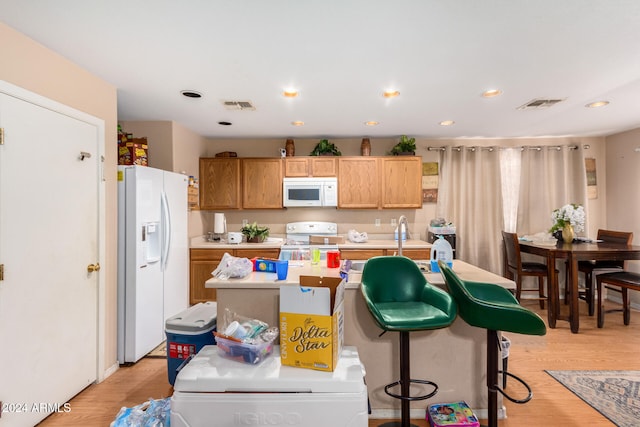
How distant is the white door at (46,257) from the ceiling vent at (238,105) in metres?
1.20

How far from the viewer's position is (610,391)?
8.02 ft

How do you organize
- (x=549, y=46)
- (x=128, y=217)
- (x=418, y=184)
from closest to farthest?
(x=549, y=46) → (x=128, y=217) → (x=418, y=184)

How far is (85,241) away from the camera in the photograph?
2.46m

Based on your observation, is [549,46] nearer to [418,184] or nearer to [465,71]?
[465,71]

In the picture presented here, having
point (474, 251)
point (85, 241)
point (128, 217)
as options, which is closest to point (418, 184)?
point (474, 251)

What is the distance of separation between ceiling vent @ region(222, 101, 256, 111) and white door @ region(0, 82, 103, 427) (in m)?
1.20

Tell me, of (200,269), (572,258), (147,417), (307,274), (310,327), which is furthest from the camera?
(200,269)

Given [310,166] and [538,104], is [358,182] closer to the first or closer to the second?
[310,166]

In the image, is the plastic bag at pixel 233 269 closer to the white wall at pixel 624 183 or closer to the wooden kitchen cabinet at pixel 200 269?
the wooden kitchen cabinet at pixel 200 269

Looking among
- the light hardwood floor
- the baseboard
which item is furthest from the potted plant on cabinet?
→ the baseboard

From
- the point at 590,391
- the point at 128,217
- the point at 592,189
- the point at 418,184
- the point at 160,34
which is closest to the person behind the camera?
the point at 160,34

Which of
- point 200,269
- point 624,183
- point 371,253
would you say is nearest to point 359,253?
point 371,253

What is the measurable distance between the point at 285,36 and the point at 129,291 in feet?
7.97

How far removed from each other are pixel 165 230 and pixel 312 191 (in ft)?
6.61
